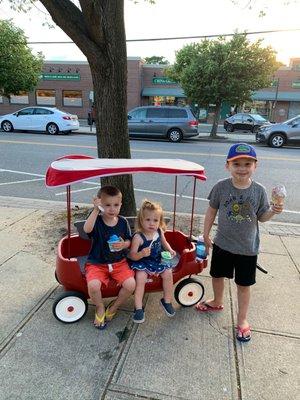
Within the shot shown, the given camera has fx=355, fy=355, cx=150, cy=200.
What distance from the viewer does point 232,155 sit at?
104 inches

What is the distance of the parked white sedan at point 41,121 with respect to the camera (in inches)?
739

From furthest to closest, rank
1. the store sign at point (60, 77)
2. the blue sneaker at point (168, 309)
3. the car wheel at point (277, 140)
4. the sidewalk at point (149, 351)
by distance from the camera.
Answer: the store sign at point (60, 77)
the car wheel at point (277, 140)
the blue sneaker at point (168, 309)
the sidewalk at point (149, 351)

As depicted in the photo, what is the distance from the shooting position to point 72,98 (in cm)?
3400

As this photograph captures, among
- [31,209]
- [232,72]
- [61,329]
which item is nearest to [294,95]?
[232,72]

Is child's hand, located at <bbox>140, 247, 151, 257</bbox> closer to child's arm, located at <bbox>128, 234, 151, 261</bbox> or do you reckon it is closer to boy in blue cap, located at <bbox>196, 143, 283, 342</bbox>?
child's arm, located at <bbox>128, 234, 151, 261</bbox>

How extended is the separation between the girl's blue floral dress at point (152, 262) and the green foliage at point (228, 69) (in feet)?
58.7

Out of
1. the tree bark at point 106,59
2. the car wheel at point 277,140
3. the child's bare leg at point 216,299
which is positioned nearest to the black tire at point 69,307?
the child's bare leg at point 216,299

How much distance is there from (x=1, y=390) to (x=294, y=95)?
3634 centimetres

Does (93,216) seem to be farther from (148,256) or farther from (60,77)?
(60,77)

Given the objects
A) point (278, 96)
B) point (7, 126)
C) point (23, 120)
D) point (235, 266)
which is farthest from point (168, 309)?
point (278, 96)

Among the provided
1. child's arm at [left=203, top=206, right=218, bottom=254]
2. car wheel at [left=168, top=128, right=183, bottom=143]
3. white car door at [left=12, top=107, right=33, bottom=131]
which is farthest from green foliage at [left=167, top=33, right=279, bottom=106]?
child's arm at [left=203, top=206, right=218, bottom=254]

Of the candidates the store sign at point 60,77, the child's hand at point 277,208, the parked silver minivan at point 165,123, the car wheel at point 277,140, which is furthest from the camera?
the store sign at point 60,77

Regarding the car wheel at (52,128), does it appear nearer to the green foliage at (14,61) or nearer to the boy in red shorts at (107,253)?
the green foliage at (14,61)

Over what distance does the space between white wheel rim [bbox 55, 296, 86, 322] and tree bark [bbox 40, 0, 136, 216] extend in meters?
1.87
